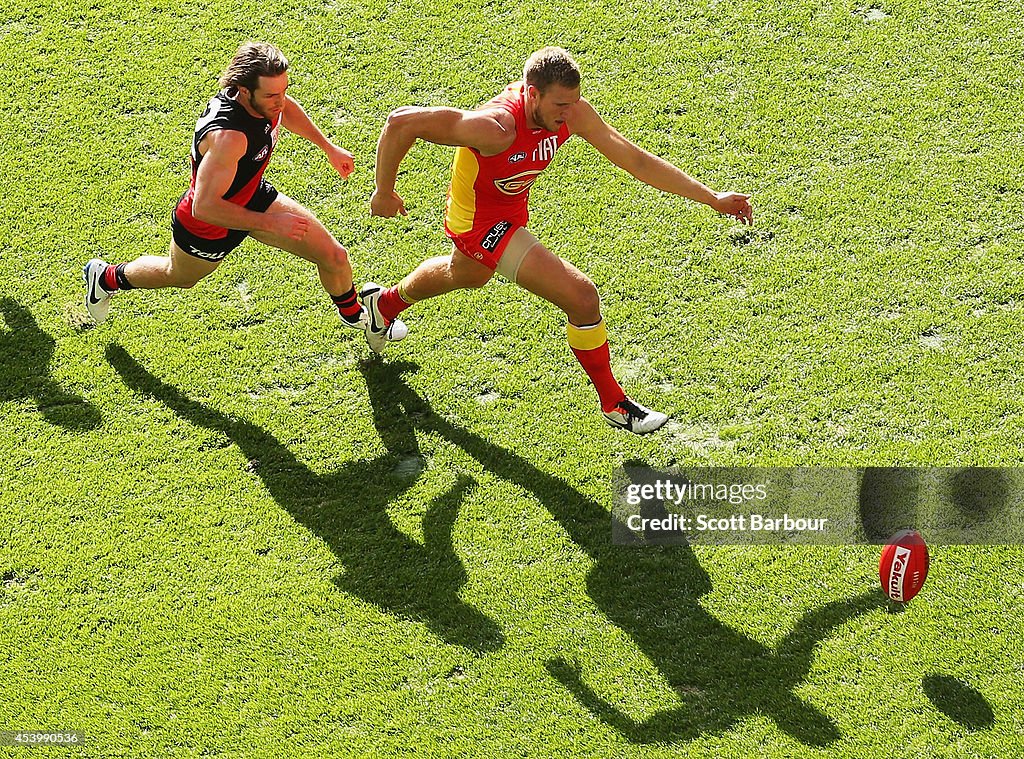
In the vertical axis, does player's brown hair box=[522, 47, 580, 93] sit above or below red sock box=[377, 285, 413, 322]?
above

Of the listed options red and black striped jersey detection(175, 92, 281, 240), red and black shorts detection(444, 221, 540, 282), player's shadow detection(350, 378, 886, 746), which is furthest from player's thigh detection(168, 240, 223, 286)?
player's shadow detection(350, 378, 886, 746)

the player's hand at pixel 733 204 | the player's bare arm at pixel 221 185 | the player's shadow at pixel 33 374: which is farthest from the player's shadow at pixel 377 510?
the player's hand at pixel 733 204

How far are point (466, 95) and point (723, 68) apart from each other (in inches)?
70.5

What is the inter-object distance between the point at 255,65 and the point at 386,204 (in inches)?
36.3

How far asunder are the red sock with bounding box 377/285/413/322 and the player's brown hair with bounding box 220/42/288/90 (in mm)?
1422

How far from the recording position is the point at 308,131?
21.5 ft

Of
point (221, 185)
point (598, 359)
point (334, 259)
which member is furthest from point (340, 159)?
point (598, 359)

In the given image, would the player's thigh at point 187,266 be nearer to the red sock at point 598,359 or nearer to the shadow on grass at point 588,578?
the shadow on grass at point 588,578

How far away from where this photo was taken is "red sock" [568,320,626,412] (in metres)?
6.25

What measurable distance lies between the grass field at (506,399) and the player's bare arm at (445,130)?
58.5 inches

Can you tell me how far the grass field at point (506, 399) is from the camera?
5.57 meters

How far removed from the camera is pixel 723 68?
816cm

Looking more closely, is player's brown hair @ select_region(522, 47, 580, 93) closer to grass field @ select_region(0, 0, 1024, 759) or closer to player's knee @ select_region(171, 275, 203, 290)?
grass field @ select_region(0, 0, 1024, 759)

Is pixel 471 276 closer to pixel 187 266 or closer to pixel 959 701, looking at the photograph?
pixel 187 266
